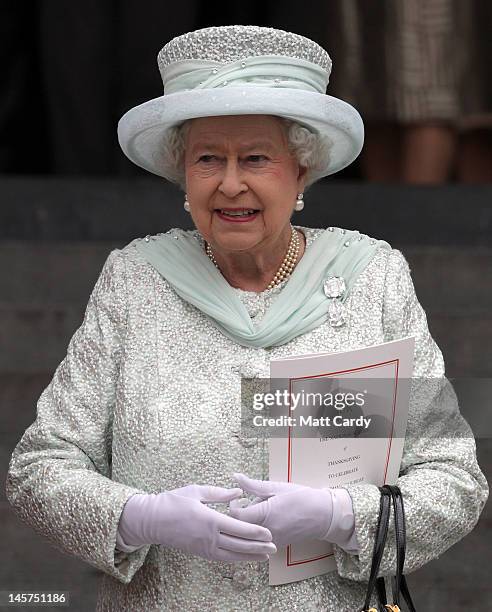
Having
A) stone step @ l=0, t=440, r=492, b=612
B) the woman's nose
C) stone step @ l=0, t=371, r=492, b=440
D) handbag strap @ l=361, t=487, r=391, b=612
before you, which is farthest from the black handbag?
stone step @ l=0, t=371, r=492, b=440

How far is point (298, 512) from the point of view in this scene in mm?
2494

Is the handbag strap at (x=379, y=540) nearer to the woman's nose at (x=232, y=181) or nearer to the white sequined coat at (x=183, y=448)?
the white sequined coat at (x=183, y=448)

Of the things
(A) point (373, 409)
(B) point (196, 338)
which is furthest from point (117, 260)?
(A) point (373, 409)

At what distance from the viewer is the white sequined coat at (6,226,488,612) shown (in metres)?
2.60

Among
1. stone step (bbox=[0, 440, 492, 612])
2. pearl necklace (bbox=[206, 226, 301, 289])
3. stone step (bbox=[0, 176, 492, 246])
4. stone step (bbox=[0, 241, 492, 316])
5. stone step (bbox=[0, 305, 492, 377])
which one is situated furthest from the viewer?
stone step (bbox=[0, 176, 492, 246])

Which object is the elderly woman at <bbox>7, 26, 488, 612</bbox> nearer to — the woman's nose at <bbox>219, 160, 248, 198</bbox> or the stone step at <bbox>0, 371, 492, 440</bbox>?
the woman's nose at <bbox>219, 160, 248, 198</bbox>

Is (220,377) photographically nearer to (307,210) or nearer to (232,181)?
(232,181)

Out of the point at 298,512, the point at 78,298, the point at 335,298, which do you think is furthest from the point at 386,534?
the point at 78,298

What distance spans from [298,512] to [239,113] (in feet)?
2.46

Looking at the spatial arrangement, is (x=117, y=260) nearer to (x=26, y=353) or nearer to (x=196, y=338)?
(x=196, y=338)

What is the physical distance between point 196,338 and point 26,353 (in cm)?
246

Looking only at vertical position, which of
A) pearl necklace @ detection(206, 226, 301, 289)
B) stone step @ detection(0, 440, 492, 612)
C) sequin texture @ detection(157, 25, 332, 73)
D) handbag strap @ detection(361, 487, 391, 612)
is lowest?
stone step @ detection(0, 440, 492, 612)

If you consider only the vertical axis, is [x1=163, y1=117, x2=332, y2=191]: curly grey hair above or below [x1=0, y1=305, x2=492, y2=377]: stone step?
above

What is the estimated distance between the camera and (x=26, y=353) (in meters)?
5.10
